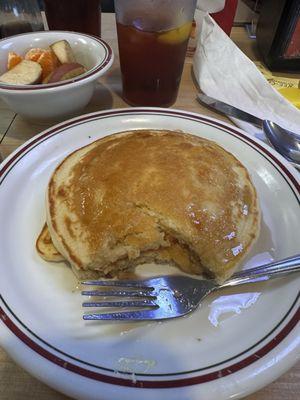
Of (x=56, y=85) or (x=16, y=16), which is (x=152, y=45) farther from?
(x=16, y=16)

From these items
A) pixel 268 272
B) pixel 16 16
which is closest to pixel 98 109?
pixel 16 16

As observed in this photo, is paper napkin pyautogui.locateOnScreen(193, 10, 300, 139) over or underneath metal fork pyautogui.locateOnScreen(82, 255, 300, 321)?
underneath

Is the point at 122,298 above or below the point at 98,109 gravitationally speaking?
above

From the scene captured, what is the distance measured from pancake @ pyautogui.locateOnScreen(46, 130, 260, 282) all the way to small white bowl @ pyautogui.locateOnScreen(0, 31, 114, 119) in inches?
16.2

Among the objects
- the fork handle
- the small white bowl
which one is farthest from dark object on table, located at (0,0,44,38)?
the fork handle

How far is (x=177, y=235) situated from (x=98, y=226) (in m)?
0.23

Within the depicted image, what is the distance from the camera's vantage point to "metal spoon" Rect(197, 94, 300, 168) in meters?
1.33

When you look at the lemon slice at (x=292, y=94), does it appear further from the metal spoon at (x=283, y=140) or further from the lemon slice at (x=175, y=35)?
the lemon slice at (x=175, y=35)

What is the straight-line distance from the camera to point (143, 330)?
0.79 meters

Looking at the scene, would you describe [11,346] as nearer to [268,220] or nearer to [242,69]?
[268,220]

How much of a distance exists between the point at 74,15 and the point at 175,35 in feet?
2.36

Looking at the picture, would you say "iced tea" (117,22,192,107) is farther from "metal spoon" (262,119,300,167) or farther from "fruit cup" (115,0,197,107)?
"metal spoon" (262,119,300,167)

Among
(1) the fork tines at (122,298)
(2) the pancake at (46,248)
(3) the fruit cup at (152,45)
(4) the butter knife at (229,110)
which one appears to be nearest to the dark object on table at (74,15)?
(3) the fruit cup at (152,45)

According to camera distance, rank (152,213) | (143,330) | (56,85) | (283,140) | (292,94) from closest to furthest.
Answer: (143,330) < (152,213) < (56,85) < (283,140) < (292,94)
